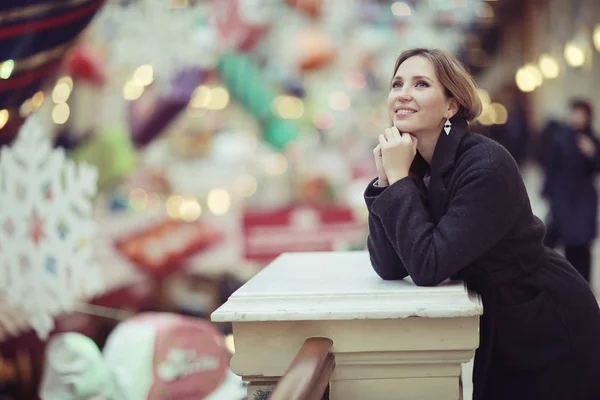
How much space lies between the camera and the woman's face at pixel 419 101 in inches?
65.7

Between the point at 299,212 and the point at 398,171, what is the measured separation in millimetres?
4243

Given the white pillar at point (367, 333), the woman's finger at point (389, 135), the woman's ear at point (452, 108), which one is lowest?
the white pillar at point (367, 333)

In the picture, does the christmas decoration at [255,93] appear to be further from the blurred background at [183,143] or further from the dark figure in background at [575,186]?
the dark figure in background at [575,186]

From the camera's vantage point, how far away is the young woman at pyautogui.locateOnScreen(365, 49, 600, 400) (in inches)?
59.3

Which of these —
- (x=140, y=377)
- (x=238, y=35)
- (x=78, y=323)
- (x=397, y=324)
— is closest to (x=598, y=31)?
(x=238, y=35)

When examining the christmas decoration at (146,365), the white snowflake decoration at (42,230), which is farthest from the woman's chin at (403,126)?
the white snowflake decoration at (42,230)

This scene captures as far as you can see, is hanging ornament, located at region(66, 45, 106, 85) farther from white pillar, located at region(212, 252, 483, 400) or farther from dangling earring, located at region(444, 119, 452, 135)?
white pillar, located at region(212, 252, 483, 400)

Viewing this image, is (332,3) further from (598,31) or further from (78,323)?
(78,323)

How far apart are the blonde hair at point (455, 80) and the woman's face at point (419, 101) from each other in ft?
0.05

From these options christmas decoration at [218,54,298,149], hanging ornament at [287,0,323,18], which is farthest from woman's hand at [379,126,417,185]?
hanging ornament at [287,0,323,18]

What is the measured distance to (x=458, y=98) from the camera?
170 cm

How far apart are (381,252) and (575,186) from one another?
13.3ft

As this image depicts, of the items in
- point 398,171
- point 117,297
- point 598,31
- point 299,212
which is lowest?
point 117,297

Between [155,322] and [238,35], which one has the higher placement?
[238,35]
